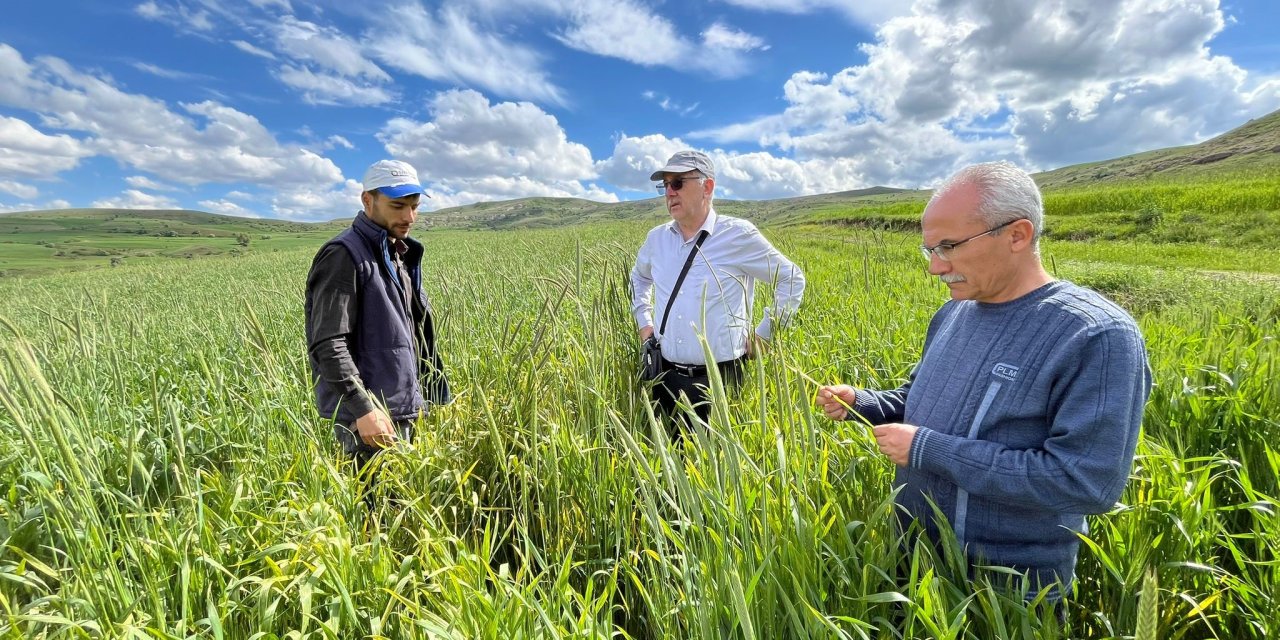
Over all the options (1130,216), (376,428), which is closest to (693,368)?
(376,428)

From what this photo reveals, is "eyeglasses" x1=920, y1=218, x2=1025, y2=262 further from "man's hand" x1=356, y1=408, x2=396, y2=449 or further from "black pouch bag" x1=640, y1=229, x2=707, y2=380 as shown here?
"man's hand" x1=356, y1=408, x2=396, y2=449

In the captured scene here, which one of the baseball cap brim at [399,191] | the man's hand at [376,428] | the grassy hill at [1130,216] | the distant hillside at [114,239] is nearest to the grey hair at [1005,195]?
the baseball cap brim at [399,191]

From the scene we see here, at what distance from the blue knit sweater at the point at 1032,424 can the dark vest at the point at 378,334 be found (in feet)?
8.04

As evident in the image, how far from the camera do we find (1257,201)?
1666cm

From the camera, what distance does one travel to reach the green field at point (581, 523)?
1.39 meters

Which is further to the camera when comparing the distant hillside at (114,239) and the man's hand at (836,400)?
the distant hillside at (114,239)

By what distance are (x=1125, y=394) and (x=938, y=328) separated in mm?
710

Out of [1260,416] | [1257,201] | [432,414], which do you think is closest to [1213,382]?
[1260,416]

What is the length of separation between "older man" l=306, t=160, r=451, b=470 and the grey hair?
98.6 inches

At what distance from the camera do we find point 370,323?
8.97ft

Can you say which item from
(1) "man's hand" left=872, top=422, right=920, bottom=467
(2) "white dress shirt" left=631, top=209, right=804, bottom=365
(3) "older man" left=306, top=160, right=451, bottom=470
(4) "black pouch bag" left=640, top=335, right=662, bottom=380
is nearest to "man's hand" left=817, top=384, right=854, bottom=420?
(1) "man's hand" left=872, top=422, right=920, bottom=467

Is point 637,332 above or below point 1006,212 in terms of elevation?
below

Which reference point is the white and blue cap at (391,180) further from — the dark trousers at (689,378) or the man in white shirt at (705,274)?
the dark trousers at (689,378)

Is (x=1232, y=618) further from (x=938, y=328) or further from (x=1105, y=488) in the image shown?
(x=938, y=328)
